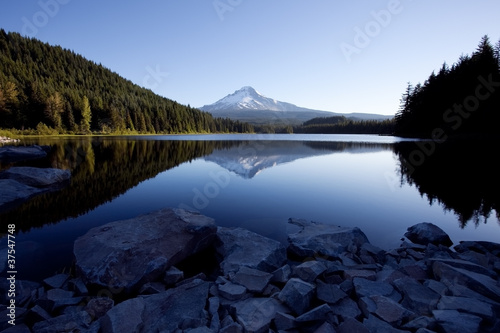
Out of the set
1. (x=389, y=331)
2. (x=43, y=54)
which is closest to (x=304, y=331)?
(x=389, y=331)

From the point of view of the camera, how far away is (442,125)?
5716 centimetres

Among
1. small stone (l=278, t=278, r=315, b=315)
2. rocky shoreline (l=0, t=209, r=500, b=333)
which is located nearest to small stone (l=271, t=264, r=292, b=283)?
rocky shoreline (l=0, t=209, r=500, b=333)

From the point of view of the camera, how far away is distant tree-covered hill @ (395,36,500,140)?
46469 mm

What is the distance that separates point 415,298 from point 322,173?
60.2ft

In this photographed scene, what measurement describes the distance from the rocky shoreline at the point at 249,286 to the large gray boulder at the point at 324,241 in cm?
4

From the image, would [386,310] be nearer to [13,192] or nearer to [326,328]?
[326,328]

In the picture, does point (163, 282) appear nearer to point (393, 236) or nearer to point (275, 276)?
point (275, 276)

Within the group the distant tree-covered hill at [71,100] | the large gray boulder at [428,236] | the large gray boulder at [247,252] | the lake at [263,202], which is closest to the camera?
the large gray boulder at [247,252]

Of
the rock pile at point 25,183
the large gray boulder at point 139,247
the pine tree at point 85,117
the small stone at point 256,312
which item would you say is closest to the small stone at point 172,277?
the large gray boulder at point 139,247

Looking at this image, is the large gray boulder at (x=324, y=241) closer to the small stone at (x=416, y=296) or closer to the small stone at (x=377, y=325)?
the small stone at (x=416, y=296)

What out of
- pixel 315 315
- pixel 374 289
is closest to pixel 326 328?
pixel 315 315

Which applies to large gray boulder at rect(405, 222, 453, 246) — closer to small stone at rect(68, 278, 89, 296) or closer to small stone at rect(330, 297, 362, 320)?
small stone at rect(330, 297, 362, 320)

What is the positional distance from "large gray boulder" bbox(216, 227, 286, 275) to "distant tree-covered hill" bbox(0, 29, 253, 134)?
92212mm

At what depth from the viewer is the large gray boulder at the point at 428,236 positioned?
354 inches
